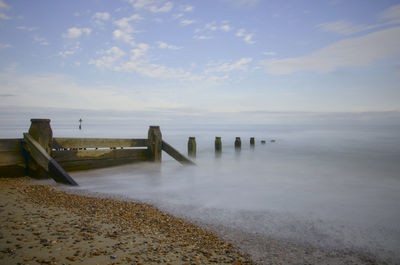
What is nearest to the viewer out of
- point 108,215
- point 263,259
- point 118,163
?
point 263,259

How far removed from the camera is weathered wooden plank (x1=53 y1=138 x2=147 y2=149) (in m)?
7.77

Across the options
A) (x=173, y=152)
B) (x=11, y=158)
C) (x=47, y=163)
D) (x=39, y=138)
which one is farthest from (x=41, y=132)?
(x=173, y=152)

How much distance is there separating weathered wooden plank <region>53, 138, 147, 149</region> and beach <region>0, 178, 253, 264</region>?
9.28 ft

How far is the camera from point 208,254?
3.41m

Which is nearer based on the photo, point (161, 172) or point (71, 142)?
point (71, 142)

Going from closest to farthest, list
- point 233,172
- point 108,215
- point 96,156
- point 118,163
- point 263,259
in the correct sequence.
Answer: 1. point 263,259
2. point 108,215
3. point 96,156
4. point 118,163
5. point 233,172

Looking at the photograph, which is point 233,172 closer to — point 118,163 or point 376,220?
point 118,163

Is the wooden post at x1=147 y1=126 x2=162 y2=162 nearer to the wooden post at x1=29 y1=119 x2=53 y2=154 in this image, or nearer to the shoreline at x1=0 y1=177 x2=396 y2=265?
the wooden post at x1=29 y1=119 x2=53 y2=154

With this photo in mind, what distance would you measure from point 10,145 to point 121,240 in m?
4.89

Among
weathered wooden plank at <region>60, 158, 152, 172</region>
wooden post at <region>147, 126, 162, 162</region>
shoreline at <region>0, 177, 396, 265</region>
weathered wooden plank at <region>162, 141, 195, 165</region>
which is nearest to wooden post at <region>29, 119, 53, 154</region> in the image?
weathered wooden plank at <region>60, 158, 152, 172</region>

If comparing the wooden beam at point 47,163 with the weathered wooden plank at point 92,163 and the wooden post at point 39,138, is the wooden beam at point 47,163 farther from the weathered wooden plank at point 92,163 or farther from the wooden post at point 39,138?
the weathered wooden plank at point 92,163

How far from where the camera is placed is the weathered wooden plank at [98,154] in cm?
789

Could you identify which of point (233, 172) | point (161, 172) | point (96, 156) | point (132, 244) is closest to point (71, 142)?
point (96, 156)

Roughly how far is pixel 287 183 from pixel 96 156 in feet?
22.6
